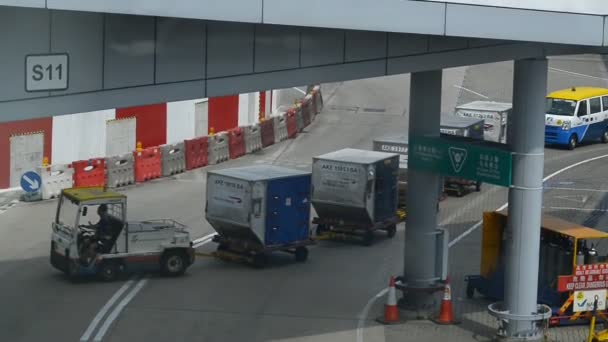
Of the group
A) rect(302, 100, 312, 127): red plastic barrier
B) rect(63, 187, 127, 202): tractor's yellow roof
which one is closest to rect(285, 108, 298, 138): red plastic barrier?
rect(302, 100, 312, 127): red plastic barrier

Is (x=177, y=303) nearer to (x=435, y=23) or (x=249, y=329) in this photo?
(x=249, y=329)

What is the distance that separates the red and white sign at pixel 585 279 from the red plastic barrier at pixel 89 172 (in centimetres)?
1638

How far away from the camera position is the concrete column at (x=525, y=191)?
Answer: 21531mm

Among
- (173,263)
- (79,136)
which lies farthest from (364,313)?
(79,136)

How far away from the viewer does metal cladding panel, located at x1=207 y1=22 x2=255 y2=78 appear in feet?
57.9

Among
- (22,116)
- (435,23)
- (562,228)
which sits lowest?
(562,228)

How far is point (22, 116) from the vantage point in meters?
15.7

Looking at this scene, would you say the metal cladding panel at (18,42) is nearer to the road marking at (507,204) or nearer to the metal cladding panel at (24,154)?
the road marking at (507,204)

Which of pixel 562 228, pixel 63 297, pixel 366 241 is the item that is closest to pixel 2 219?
pixel 63 297

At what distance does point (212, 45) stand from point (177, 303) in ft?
27.0

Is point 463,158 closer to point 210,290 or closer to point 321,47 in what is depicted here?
point 321,47

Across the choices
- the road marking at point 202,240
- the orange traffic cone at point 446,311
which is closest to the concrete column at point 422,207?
the orange traffic cone at point 446,311

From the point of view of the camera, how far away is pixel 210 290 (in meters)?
25.5

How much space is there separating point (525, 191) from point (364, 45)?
424 cm
